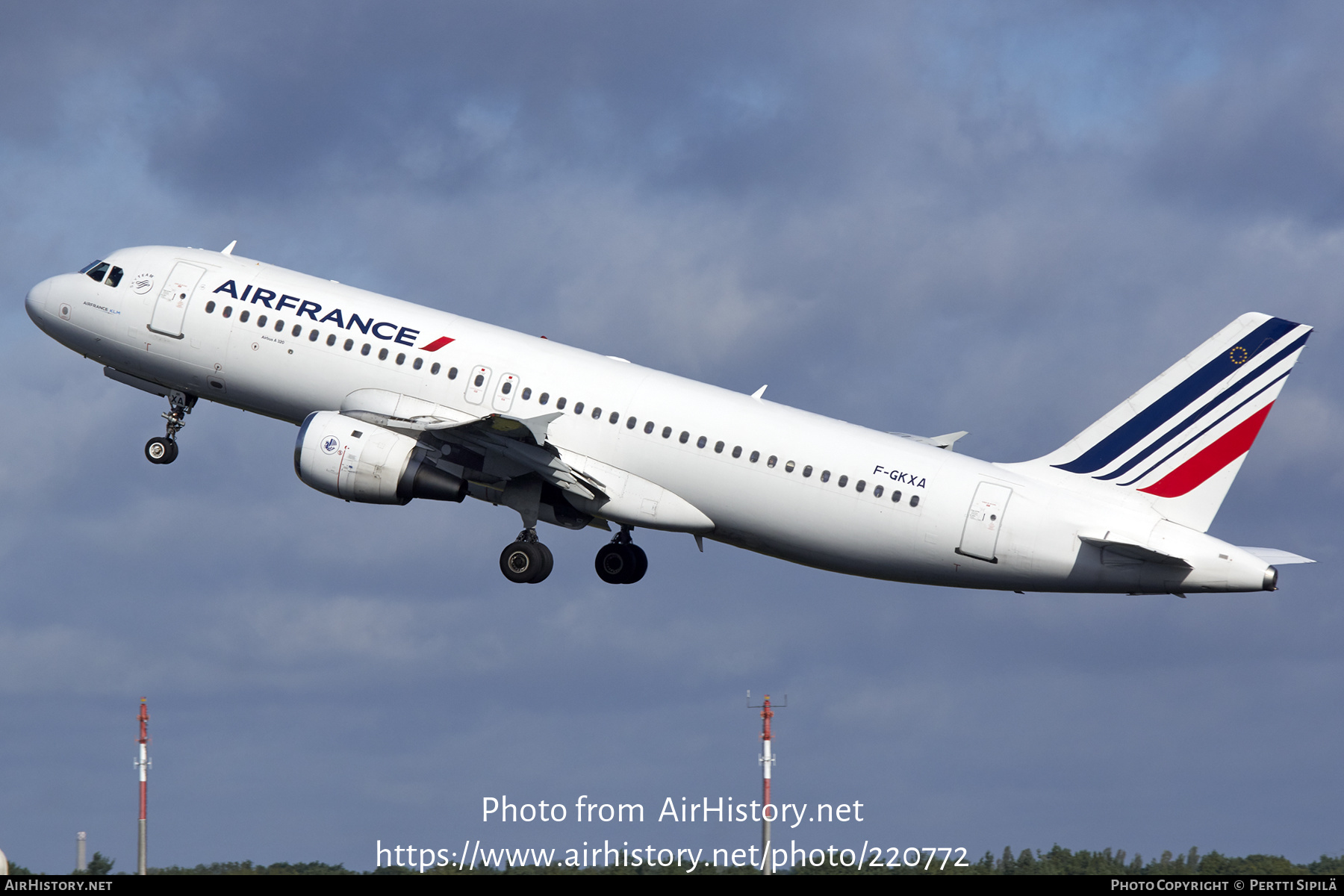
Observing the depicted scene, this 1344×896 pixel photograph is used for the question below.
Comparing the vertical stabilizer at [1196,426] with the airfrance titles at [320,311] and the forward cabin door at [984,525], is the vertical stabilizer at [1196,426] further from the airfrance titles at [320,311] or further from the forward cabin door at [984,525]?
the airfrance titles at [320,311]

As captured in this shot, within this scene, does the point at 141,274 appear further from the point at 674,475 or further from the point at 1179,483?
the point at 1179,483

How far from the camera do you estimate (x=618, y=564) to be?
1828 inches

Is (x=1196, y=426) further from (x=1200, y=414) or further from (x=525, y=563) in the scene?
(x=525, y=563)

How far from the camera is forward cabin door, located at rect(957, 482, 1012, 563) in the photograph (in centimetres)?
4006

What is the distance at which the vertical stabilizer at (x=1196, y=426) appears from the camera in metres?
39.9

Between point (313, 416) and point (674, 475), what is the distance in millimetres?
9825

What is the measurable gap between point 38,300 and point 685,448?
20826mm

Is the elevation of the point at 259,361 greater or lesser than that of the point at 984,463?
greater

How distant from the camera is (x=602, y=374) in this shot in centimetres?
4259

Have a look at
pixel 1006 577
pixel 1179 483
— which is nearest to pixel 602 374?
pixel 1006 577

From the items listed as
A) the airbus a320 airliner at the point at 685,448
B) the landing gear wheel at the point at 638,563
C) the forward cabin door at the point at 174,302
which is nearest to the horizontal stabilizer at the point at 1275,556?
the airbus a320 airliner at the point at 685,448

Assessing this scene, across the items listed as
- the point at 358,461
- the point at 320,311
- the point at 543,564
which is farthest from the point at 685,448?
the point at 320,311
